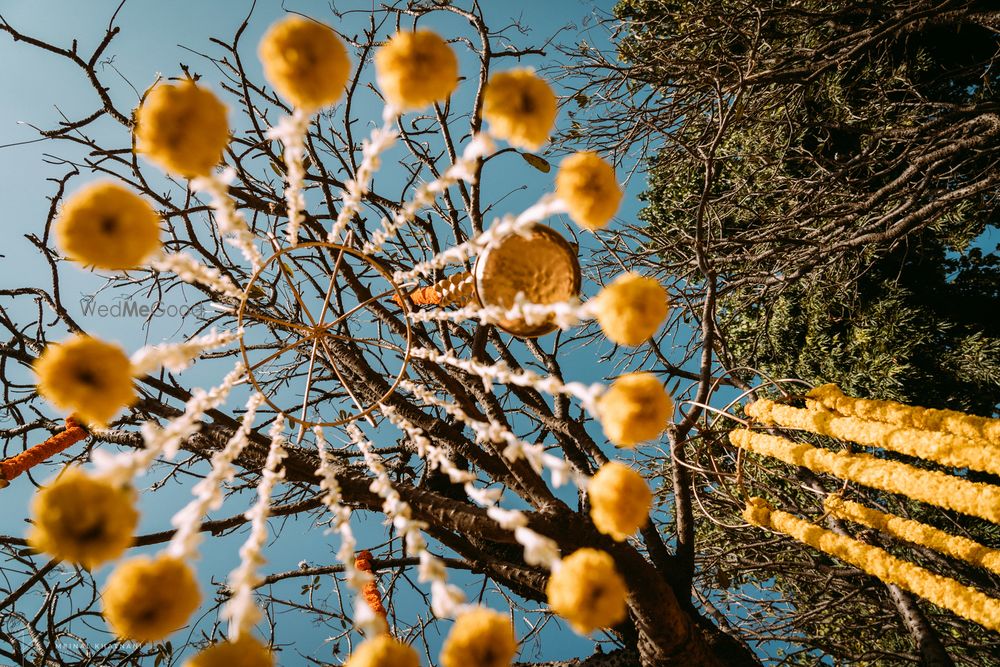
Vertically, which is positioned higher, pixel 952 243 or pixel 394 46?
pixel 952 243

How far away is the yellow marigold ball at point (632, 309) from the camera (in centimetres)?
86

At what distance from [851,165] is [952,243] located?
117 cm

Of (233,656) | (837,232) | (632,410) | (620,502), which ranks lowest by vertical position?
(233,656)

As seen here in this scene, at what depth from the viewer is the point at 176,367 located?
93cm

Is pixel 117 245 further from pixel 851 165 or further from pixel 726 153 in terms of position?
pixel 726 153

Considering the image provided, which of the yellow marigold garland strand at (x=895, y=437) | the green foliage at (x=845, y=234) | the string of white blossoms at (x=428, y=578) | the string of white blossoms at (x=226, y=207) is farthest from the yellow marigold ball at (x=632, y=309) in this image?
the green foliage at (x=845, y=234)

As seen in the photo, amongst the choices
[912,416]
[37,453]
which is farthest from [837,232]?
[37,453]

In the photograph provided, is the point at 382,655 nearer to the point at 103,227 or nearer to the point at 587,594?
the point at 587,594

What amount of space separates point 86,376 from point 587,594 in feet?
2.66

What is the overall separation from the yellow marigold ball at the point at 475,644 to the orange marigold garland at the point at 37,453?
1641mm

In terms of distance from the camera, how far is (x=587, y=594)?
0.72m

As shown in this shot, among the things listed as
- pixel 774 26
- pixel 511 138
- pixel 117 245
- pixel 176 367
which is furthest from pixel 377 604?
pixel 774 26

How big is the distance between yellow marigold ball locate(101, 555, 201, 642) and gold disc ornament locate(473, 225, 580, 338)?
0.71m

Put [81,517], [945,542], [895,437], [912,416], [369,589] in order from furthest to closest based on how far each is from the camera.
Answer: [369,589] → [945,542] → [912,416] → [895,437] → [81,517]
